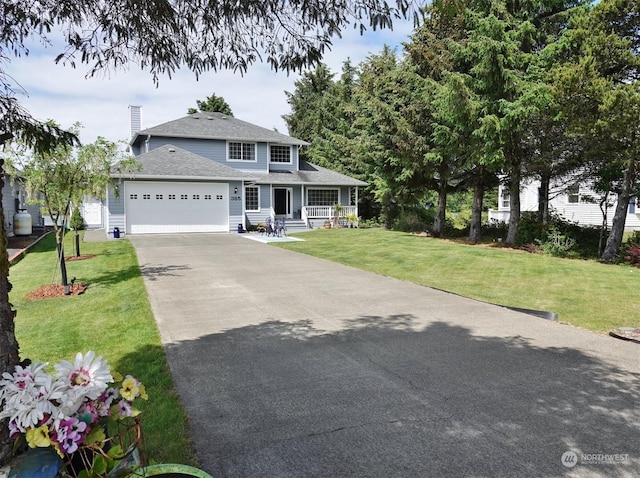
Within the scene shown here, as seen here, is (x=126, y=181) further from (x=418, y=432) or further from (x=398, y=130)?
(x=418, y=432)

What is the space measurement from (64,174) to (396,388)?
8128 mm

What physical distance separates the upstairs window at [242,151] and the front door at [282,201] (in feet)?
8.15

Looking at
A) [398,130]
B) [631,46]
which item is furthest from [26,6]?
[398,130]

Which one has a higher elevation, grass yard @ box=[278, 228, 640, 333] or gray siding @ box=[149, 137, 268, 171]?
gray siding @ box=[149, 137, 268, 171]

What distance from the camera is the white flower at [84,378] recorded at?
6.50 ft

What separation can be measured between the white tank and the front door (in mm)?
12933

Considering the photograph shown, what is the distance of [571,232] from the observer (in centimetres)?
1673

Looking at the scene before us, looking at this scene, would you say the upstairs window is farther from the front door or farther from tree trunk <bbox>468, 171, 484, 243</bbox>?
tree trunk <bbox>468, 171, 484, 243</bbox>

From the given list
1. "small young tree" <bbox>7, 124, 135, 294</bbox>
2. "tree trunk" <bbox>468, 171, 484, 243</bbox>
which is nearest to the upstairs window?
"tree trunk" <bbox>468, 171, 484, 243</bbox>

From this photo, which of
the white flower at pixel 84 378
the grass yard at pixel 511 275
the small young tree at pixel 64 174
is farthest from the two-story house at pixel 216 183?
the white flower at pixel 84 378

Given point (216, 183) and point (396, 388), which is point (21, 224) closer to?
point (216, 183)

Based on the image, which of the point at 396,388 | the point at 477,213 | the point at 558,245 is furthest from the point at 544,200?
the point at 396,388

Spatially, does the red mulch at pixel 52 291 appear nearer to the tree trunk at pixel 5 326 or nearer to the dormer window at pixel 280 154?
the tree trunk at pixel 5 326

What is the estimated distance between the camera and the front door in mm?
27641
